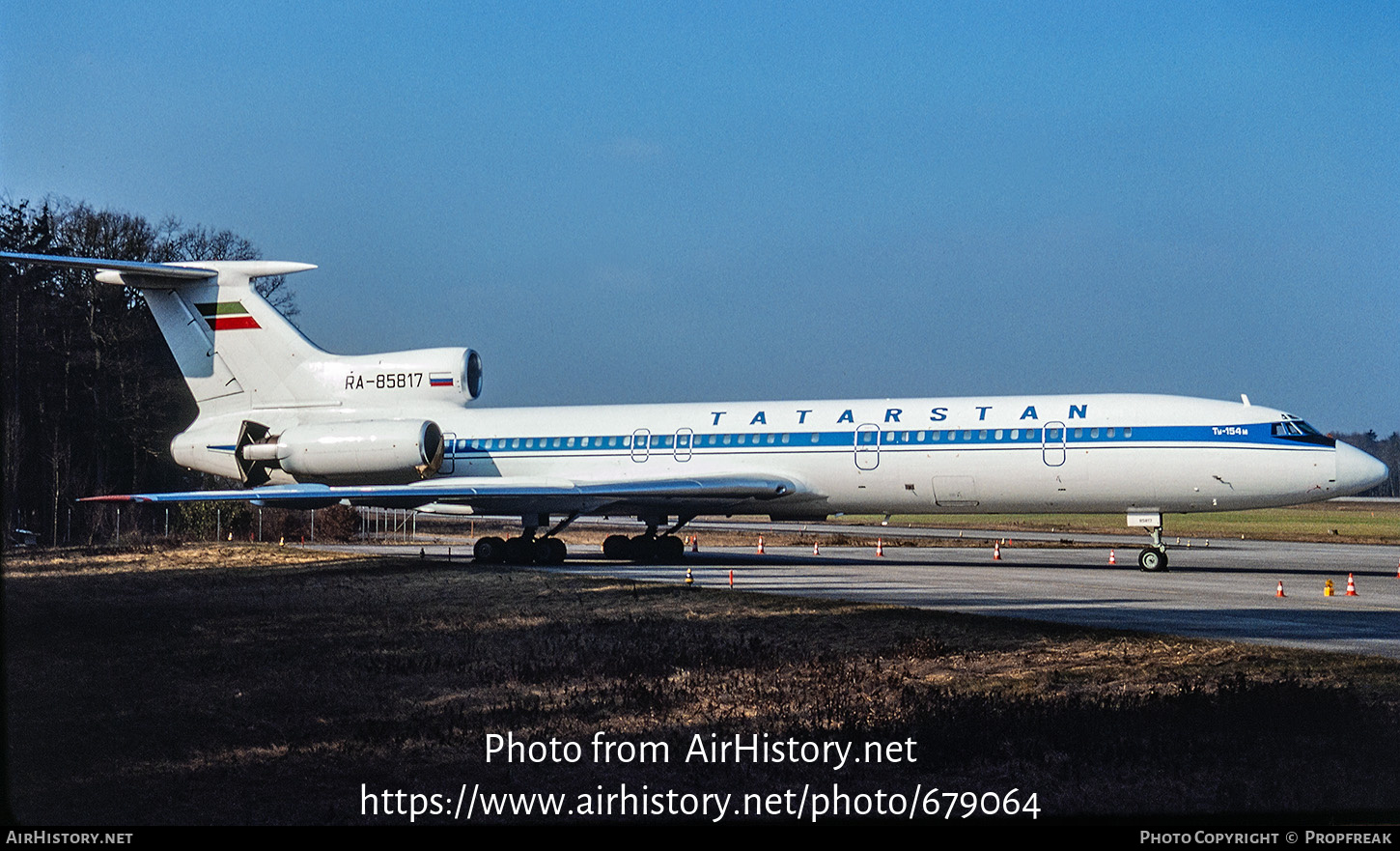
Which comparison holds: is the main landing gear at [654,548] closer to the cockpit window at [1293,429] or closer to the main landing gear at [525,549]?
the main landing gear at [525,549]

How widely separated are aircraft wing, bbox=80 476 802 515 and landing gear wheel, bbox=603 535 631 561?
169cm

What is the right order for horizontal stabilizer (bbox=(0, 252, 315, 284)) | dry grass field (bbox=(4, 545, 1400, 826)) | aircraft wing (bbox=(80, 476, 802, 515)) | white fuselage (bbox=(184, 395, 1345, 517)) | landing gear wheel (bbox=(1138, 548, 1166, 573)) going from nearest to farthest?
dry grass field (bbox=(4, 545, 1400, 826)), white fuselage (bbox=(184, 395, 1345, 517)), landing gear wheel (bbox=(1138, 548, 1166, 573)), aircraft wing (bbox=(80, 476, 802, 515)), horizontal stabilizer (bbox=(0, 252, 315, 284))

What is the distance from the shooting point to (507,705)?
388 inches

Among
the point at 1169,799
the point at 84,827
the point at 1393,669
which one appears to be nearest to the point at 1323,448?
the point at 1393,669

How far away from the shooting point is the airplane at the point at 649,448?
23641 mm

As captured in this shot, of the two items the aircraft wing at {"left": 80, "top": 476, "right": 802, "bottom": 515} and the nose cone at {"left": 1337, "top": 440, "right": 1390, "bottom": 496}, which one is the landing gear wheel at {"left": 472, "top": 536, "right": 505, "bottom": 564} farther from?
the nose cone at {"left": 1337, "top": 440, "right": 1390, "bottom": 496}

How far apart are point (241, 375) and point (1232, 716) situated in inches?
970

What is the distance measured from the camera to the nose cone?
Result: 902 inches

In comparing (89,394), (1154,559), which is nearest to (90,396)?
(89,394)

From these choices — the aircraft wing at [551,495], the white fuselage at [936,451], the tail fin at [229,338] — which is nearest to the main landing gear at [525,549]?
the aircraft wing at [551,495]

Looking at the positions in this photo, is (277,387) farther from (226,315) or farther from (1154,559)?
(1154,559)

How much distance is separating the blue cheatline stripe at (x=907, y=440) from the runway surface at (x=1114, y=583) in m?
2.54

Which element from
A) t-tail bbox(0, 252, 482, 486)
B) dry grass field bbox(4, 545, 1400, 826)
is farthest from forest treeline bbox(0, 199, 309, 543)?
dry grass field bbox(4, 545, 1400, 826)

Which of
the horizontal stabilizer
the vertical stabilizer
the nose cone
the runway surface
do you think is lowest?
the runway surface
